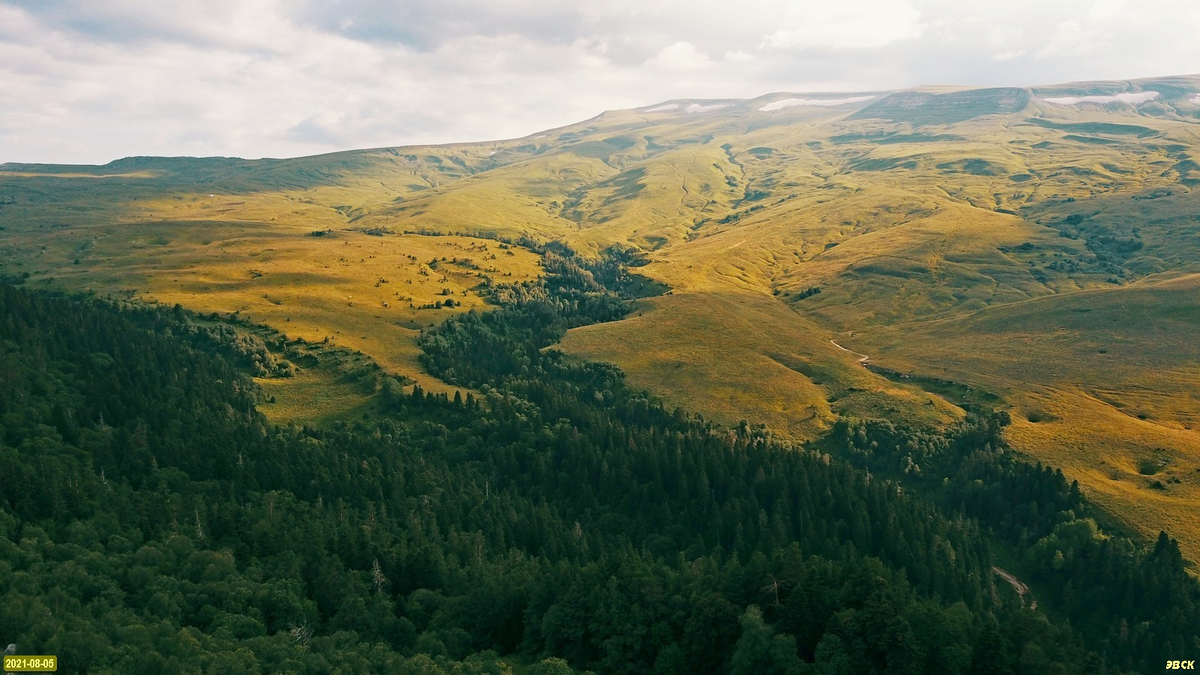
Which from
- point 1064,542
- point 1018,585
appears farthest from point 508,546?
point 1064,542

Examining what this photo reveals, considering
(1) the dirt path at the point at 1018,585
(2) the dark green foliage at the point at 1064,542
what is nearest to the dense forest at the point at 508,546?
(2) the dark green foliage at the point at 1064,542

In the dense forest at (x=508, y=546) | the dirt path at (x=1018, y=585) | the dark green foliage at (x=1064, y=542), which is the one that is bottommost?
the dirt path at (x=1018, y=585)

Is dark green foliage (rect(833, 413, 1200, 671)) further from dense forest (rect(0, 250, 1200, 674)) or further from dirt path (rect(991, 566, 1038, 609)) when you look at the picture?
dirt path (rect(991, 566, 1038, 609))

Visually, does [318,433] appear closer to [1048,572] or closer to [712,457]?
[712,457]

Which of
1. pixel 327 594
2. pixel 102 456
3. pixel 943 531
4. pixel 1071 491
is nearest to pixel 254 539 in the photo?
pixel 327 594

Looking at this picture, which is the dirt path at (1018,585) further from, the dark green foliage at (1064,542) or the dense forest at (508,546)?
the dark green foliage at (1064,542)

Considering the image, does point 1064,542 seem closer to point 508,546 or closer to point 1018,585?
point 1018,585

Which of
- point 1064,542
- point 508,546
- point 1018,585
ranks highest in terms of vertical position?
point 508,546
